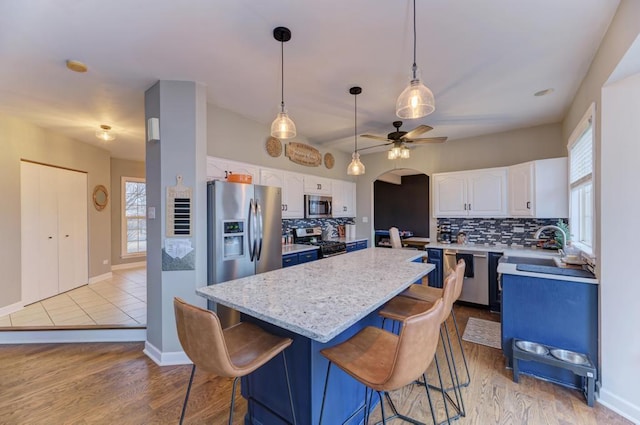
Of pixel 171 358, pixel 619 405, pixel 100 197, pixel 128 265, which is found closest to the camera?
pixel 619 405

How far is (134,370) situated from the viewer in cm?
259

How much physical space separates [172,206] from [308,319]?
81.7 inches

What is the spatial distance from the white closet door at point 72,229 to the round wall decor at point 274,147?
363 cm

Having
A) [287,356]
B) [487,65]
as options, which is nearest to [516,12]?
[487,65]

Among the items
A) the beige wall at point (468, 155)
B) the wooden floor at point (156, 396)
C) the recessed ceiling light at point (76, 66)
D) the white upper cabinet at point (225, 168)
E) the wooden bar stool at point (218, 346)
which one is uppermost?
the recessed ceiling light at point (76, 66)

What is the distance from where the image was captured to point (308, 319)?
4.10ft

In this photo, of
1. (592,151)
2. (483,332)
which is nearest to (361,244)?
(483,332)

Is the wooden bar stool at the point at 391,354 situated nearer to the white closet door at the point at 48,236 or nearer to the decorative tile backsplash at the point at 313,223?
the decorative tile backsplash at the point at 313,223

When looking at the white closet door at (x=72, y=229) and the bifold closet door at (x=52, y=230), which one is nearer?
the bifold closet door at (x=52, y=230)

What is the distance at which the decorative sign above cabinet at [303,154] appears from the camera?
460cm

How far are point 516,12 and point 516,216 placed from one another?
306cm

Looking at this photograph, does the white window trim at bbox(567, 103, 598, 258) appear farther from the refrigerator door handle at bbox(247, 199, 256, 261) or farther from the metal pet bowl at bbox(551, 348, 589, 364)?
the refrigerator door handle at bbox(247, 199, 256, 261)

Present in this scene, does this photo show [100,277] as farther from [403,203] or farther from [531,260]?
[403,203]

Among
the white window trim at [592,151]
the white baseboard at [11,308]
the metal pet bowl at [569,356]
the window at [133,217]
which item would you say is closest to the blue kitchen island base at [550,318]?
the metal pet bowl at [569,356]
